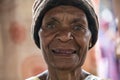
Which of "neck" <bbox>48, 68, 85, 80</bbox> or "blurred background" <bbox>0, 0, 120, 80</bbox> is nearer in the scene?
"neck" <bbox>48, 68, 85, 80</bbox>

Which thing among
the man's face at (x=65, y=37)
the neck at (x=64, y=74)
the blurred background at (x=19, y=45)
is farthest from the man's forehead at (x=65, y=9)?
the blurred background at (x=19, y=45)

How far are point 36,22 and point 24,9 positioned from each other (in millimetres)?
798

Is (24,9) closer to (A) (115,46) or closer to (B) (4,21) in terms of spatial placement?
(B) (4,21)

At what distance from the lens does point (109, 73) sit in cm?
172

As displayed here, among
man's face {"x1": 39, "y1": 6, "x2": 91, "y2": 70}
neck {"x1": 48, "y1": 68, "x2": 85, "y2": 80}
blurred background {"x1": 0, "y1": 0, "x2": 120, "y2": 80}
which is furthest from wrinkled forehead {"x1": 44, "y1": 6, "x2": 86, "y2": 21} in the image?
blurred background {"x1": 0, "y1": 0, "x2": 120, "y2": 80}

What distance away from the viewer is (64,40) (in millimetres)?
741

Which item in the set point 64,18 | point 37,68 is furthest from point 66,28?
point 37,68

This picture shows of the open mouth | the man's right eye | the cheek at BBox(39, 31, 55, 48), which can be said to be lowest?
the open mouth

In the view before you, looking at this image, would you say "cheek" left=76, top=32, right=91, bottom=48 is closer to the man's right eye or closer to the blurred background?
the man's right eye

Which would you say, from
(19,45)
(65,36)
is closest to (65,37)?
(65,36)

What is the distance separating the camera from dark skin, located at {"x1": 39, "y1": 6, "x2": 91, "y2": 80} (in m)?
0.74

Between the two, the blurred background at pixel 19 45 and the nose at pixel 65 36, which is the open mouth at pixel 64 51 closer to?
the nose at pixel 65 36

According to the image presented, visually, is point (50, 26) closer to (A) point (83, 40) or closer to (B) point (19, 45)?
(A) point (83, 40)

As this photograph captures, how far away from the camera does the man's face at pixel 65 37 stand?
0.74 metres
